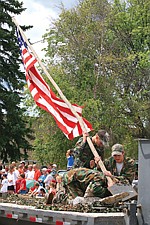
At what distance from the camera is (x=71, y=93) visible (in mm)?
28734

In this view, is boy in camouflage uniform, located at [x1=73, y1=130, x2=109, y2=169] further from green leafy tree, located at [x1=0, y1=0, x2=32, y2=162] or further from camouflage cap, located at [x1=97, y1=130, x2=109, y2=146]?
green leafy tree, located at [x1=0, y1=0, x2=32, y2=162]

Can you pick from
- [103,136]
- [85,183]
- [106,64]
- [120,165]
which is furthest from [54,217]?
[106,64]

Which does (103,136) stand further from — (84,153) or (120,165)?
(120,165)

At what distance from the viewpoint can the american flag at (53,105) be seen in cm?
898

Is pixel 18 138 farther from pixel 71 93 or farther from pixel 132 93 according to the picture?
pixel 132 93

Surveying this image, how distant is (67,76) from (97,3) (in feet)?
14.1

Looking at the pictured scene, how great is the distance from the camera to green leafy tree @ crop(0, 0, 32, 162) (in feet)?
97.6

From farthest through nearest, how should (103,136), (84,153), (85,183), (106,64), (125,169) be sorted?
(106,64)
(84,153)
(103,136)
(125,169)
(85,183)

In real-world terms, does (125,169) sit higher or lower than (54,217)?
higher

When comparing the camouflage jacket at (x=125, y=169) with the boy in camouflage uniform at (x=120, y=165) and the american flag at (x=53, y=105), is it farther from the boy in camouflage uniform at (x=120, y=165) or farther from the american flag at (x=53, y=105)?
the american flag at (x=53, y=105)

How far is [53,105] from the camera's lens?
9.23 m

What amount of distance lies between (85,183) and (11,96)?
75.2 ft

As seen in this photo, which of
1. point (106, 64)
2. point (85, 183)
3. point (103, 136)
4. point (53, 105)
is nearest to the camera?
point (85, 183)

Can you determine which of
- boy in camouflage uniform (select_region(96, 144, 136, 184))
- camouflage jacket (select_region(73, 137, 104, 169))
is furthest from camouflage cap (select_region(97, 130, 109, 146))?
boy in camouflage uniform (select_region(96, 144, 136, 184))
